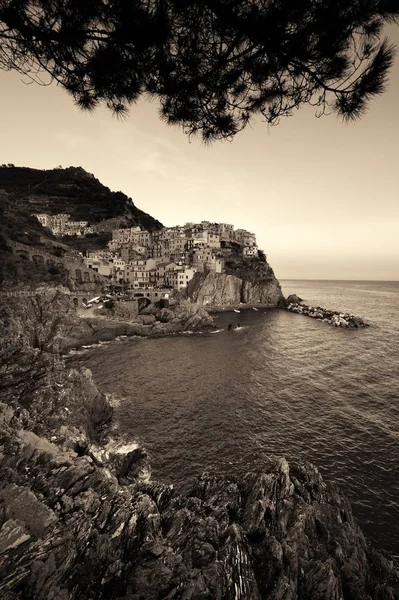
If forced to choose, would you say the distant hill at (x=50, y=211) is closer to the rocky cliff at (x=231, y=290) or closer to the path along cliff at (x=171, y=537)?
the rocky cliff at (x=231, y=290)

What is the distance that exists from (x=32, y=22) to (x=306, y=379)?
127ft

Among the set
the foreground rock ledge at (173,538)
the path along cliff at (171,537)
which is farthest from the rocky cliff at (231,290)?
the foreground rock ledge at (173,538)

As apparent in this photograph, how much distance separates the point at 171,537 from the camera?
35.4 ft

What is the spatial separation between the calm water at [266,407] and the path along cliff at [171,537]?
5.03m

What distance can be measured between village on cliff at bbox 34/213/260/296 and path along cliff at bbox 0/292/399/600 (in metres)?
66.7

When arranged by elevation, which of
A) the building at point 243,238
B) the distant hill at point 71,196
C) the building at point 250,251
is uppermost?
the distant hill at point 71,196

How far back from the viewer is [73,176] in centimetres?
17388

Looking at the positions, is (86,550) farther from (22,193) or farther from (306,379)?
(22,193)

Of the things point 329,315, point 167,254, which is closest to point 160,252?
point 167,254

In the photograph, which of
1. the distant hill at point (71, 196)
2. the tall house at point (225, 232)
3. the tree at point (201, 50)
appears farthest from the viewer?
the distant hill at point (71, 196)

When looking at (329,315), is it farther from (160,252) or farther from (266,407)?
(160,252)

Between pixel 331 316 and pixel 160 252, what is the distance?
63.1 m

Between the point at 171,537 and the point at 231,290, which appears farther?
the point at 231,290

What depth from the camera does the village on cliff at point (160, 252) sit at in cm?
8612
